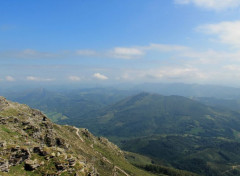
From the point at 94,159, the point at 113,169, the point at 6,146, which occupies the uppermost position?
the point at 6,146

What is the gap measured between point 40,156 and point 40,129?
54.6 metres

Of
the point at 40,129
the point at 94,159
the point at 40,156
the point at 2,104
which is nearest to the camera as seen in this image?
the point at 40,156

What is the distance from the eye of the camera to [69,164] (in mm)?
83062

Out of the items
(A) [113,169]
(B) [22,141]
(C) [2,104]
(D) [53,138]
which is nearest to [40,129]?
(D) [53,138]

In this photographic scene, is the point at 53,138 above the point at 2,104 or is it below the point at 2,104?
below

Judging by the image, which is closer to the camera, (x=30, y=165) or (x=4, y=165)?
(x=4, y=165)

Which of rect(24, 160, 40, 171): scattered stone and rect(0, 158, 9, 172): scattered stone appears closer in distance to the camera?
rect(0, 158, 9, 172): scattered stone

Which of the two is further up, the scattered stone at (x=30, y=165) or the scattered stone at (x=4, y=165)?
the scattered stone at (x=4, y=165)

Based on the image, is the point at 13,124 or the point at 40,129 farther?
the point at 40,129

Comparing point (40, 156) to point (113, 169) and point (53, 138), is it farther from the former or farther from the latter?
point (113, 169)

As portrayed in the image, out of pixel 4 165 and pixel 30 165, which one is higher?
pixel 4 165

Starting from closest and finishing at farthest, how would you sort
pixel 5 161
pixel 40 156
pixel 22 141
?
pixel 5 161 < pixel 40 156 < pixel 22 141

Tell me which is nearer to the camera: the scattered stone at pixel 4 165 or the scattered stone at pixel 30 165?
the scattered stone at pixel 4 165

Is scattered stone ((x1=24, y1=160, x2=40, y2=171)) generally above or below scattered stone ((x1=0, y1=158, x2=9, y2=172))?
below
